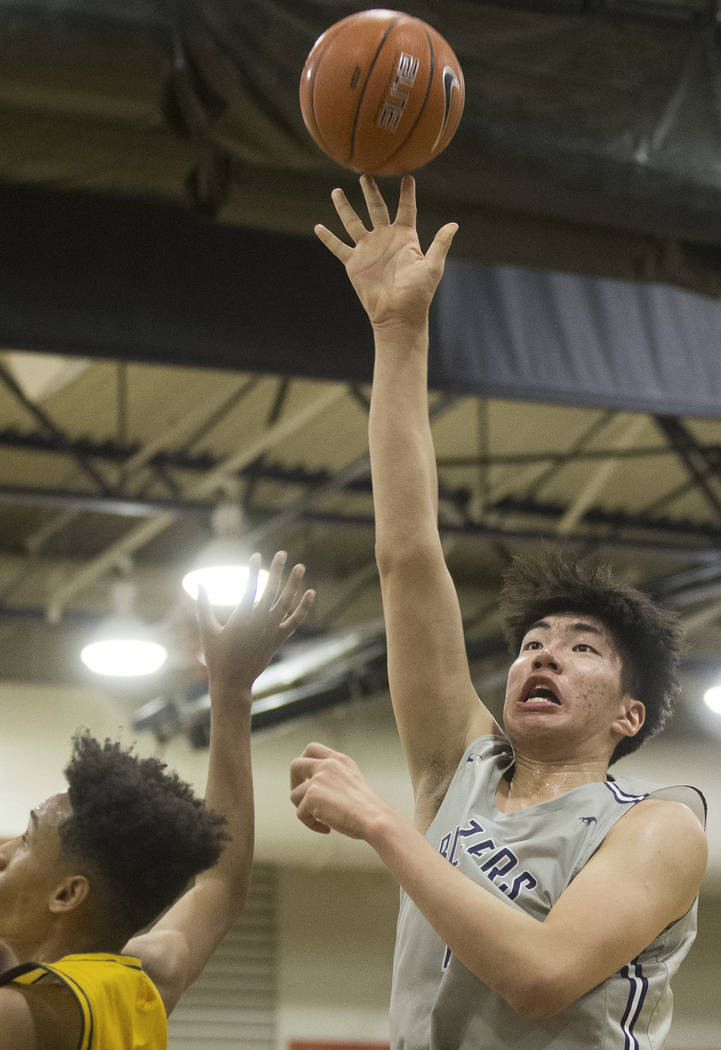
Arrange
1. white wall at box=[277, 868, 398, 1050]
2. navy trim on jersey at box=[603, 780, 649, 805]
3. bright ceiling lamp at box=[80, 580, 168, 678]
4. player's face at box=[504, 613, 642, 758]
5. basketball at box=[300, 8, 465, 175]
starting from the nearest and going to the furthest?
navy trim on jersey at box=[603, 780, 649, 805]
player's face at box=[504, 613, 642, 758]
basketball at box=[300, 8, 465, 175]
bright ceiling lamp at box=[80, 580, 168, 678]
white wall at box=[277, 868, 398, 1050]

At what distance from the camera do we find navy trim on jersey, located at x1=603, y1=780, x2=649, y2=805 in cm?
226

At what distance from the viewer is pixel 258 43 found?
14.6 feet

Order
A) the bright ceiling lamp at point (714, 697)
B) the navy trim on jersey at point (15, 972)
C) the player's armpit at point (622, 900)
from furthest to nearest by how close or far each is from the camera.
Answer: the bright ceiling lamp at point (714, 697), the navy trim on jersey at point (15, 972), the player's armpit at point (622, 900)

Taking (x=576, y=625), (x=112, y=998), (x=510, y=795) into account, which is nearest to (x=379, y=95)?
(x=576, y=625)

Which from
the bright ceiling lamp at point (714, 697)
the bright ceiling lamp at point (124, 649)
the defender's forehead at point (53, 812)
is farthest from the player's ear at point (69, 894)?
the bright ceiling lamp at point (714, 697)

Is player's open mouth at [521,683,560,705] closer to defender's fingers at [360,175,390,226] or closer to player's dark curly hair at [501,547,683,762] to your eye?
player's dark curly hair at [501,547,683,762]

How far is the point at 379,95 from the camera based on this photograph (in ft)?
10.2

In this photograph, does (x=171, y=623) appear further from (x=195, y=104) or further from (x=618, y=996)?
(x=618, y=996)

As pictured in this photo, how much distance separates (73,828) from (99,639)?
6392mm

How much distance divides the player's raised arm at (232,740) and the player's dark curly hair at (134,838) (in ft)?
0.75

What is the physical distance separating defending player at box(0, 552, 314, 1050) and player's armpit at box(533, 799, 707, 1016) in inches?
25.1

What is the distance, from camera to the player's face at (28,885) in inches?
89.0

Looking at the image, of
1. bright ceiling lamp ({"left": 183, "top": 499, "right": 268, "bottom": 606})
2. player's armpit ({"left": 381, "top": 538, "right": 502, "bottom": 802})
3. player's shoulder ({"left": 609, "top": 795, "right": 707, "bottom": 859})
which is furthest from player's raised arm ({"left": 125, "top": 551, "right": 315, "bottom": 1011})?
bright ceiling lamp ({"left": 183, "top": 499, "right": 268, "bottom": 606})

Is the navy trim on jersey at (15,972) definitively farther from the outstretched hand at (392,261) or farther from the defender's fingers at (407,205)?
the defender's fingers at (407,205)
